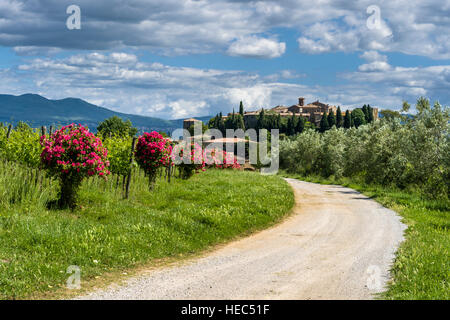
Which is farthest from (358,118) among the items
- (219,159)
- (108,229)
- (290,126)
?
(108,229)

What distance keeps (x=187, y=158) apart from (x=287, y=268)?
15.8m

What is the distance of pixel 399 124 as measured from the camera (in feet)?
124

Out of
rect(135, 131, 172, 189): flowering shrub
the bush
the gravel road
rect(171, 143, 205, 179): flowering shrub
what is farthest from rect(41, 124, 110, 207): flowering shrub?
the bush

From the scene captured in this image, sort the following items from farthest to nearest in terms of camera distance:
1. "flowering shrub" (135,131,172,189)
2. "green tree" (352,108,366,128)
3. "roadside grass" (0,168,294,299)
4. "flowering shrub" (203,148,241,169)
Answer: "green tree" (352,108,366,128), "flowering shrub" (203,148,241,169), "flowering shrub" (135,131,172,189), "roadside grass" (0,168,294,299)

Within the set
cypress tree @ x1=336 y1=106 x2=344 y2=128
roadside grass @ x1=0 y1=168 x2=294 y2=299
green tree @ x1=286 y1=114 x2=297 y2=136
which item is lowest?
roadside grass @ x1=0 y1=168 x2=294 y2=299

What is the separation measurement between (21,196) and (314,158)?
43649 mm

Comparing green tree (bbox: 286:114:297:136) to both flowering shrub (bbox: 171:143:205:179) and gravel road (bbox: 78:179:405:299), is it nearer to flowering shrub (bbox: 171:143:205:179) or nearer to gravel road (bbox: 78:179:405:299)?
flowering shrub (bbox: 171:143:205:179)

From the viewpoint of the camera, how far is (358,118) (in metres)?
164

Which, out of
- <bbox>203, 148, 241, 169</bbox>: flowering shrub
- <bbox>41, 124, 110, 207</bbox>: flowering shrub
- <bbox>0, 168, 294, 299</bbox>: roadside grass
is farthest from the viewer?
<bbox>203, 148, 241, 169</bbox>: flowering shrub

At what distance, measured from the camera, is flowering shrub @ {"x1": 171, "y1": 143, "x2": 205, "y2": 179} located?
24453 mm

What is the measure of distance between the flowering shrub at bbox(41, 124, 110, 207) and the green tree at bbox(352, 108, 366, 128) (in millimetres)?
157032

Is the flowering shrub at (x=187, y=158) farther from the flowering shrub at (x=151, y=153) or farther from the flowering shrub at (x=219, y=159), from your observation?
the flowering shrub at (x=151, y=153)

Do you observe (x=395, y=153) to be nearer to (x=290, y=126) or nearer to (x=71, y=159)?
(x=71, y=159)

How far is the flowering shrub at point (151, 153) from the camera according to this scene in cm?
1923
